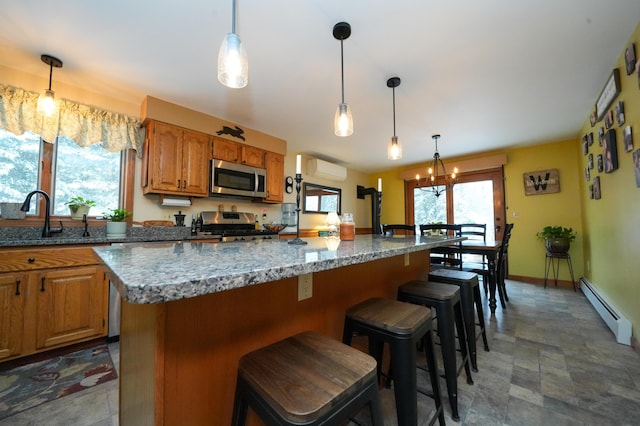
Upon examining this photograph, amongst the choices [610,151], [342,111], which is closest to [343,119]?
[342,111]

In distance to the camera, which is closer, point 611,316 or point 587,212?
point 611,316

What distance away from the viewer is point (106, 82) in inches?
94.7

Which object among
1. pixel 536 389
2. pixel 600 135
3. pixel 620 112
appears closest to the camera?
pixel 536 389

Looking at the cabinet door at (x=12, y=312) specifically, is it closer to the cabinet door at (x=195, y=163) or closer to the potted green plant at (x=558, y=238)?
the cabinet door at (x=195, y=163)

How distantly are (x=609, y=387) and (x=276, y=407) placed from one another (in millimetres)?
2200

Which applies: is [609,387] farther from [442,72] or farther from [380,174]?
[380,174]

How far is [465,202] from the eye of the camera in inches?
196

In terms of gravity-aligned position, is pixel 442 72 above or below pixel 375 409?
above

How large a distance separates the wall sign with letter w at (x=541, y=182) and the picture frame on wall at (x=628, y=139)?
2.36 meters

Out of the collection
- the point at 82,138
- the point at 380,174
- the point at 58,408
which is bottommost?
the point at 58,408

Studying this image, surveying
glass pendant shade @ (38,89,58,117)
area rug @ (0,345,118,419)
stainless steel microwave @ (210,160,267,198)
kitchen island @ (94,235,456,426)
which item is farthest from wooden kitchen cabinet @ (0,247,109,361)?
stainless steel microwave @ (210,160,267,198)

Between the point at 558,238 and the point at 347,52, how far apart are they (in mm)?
4136

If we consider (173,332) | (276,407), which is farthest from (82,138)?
(276,407)

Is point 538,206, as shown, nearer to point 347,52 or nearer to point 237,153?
point 347,52
